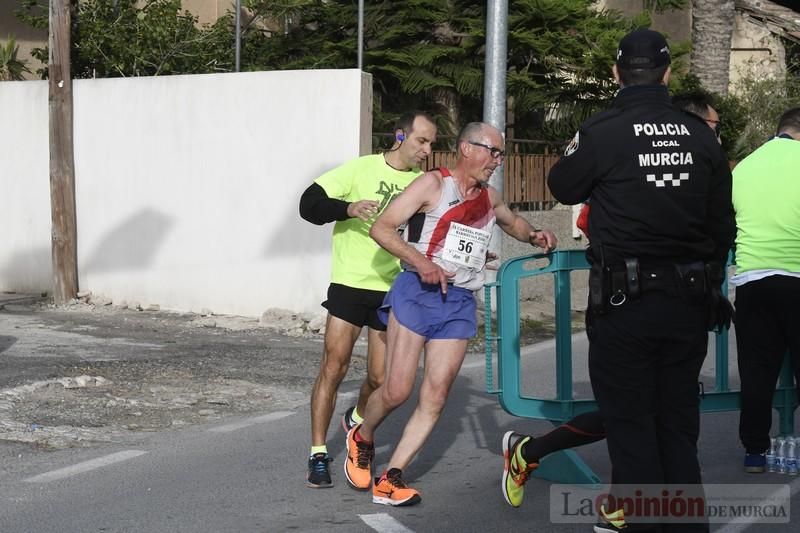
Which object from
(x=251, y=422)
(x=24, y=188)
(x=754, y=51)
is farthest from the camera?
(x=754, y=51)

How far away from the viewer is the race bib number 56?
5.89 metres

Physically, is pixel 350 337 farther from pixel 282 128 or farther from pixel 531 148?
pixel 531 148

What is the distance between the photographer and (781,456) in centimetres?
666

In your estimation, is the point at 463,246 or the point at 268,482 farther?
the point at 268,482

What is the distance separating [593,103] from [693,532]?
1258 centimetres

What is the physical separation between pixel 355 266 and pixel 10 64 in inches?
504

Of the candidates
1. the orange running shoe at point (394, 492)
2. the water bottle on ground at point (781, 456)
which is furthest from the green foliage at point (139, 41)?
the water bottle on ground at point (781, 456)

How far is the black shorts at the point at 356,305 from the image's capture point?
257 inches

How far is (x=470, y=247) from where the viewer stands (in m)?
5.91

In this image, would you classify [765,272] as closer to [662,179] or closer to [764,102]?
[662,179]

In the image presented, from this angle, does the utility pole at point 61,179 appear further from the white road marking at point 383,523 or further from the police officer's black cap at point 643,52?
the police officer's black cap at point 643,52

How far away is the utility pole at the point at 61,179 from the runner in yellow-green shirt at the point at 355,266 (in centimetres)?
793

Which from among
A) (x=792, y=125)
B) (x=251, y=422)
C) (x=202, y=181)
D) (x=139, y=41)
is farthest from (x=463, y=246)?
(x=139, y=41)

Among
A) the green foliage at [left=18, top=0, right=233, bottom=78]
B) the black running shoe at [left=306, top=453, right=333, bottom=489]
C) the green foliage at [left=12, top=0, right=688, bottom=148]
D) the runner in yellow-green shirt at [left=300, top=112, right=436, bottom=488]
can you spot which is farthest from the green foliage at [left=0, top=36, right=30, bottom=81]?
the black running shoe at [left=306, top=453, right=333, bottom=489]
